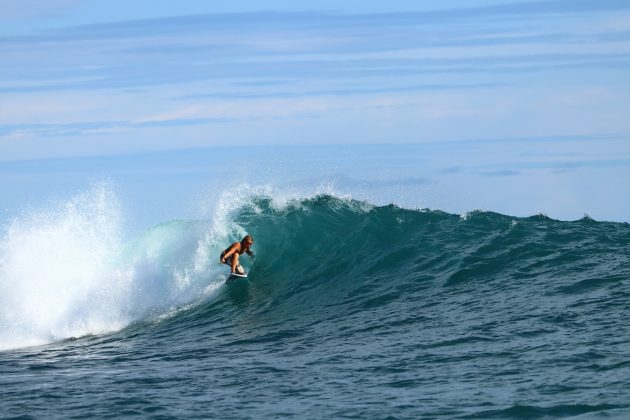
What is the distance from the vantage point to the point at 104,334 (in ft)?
53.1

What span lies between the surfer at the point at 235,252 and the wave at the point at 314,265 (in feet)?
1.92

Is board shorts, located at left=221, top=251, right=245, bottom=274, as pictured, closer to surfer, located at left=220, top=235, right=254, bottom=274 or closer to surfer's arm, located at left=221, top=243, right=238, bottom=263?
surfer, located at left=220, top=235, right=254, bottom=274

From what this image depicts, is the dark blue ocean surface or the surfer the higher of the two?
the surfer

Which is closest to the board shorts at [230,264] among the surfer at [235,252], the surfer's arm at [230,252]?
the surfer at [235,252]

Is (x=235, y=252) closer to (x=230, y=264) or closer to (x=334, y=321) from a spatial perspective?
(x=230, y=264)

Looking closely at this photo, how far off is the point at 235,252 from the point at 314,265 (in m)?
2.00

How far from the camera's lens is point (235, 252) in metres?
18.2

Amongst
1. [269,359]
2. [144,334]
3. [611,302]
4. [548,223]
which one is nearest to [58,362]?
[144,334]

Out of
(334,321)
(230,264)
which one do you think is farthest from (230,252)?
(334,321)

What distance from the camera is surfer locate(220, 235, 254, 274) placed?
59.0 feet

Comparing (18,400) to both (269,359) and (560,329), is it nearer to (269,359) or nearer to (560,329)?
(269,359)

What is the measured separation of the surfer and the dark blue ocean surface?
1.33 ft

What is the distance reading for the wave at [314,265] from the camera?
631 inches

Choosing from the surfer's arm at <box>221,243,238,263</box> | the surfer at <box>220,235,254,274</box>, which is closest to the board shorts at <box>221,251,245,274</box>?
the surfer at <box>220,235,254,274</box>
